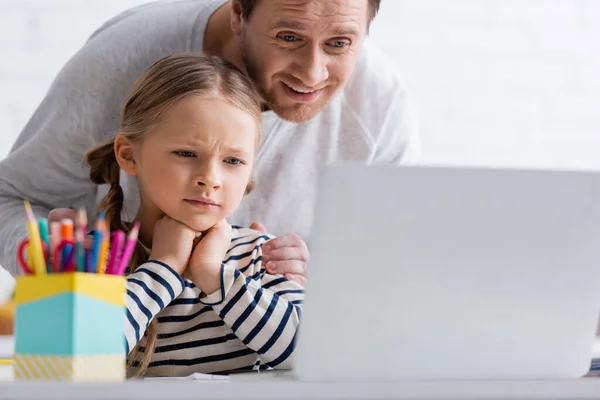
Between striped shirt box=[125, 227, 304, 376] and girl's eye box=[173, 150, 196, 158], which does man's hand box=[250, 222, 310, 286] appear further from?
girl's eye box=[173, 150, 196, 158]

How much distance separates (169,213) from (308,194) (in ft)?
1.89

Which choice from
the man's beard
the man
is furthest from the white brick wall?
the man's beard

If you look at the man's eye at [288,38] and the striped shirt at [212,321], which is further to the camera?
the man's eye at [288,38]

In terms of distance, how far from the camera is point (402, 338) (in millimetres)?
761

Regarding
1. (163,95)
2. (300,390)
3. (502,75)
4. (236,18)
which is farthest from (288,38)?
(502,75)

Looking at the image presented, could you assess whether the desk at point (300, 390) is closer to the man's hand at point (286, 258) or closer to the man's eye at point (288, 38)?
the man's hand at point (286, 258)

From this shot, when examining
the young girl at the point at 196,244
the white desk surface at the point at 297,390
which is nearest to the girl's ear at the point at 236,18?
the young girl at the point at 196,244

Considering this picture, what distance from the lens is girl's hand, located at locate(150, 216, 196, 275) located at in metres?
1.25

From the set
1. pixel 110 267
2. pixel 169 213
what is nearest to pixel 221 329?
pixel 169 213

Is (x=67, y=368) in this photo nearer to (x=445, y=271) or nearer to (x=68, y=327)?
(x=68, y=327)

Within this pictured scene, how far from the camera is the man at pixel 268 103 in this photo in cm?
159

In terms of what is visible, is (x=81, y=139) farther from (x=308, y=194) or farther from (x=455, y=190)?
(x=455, y=190)

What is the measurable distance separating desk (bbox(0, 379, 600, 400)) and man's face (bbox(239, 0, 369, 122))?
0.96m

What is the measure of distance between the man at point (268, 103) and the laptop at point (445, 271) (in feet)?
2.17
